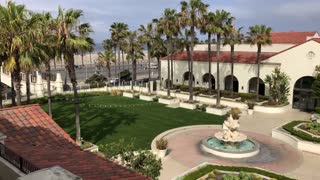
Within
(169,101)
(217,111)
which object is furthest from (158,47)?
(217,111)

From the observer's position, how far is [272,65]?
44.2 m

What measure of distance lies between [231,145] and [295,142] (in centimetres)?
597

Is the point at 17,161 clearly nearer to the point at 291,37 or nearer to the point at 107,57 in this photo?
the point at 291,37

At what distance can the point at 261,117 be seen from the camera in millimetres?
37969

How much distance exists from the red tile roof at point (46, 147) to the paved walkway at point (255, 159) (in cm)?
799

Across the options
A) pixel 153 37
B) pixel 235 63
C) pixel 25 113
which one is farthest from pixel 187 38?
pixel 25 113

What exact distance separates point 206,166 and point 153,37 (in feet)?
105

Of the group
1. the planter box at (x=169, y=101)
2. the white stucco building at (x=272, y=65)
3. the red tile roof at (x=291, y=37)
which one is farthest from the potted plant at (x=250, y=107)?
the red tile roof at (x=291, y=37)

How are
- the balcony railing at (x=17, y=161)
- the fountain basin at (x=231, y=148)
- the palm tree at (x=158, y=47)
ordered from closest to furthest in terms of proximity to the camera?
the balcony railing at (x=17, y=161), the fountain basin at (x=231, y=148), the palm tree at (x=158, y=47)

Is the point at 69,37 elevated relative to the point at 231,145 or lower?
elevated

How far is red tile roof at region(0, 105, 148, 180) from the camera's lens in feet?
36.1

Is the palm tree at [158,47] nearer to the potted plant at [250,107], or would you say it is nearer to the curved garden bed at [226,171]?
the potted plant at [250,107]

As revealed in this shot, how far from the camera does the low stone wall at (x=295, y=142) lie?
26.3 metres

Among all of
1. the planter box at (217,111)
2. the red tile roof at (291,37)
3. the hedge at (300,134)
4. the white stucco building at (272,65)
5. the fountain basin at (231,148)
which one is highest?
the red tile roof at (291,37)
